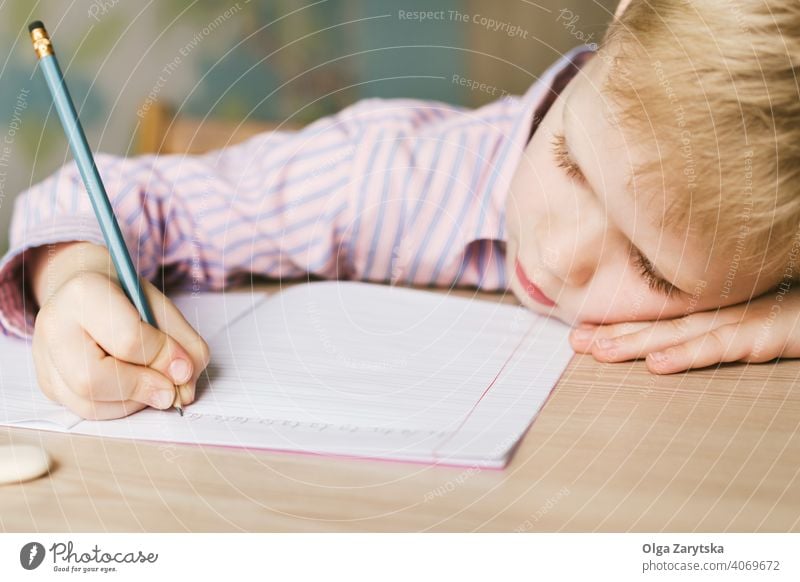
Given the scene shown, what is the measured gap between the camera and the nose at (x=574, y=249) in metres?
0.44

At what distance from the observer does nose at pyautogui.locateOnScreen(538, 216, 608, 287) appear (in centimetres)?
44

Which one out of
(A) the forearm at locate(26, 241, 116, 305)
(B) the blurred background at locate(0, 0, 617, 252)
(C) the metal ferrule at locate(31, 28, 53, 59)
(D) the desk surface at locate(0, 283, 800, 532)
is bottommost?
(D) the desk surface at locate(0, 283, 800, 532)

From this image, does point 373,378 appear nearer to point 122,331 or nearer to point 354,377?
point 354,377

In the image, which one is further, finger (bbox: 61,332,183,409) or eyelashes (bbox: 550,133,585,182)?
eyelashes (bbox: 550,133,585,182)

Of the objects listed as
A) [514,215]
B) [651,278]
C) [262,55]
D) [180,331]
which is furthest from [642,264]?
[262,55]

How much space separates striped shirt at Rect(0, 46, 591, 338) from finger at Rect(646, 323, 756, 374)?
0.17 metres

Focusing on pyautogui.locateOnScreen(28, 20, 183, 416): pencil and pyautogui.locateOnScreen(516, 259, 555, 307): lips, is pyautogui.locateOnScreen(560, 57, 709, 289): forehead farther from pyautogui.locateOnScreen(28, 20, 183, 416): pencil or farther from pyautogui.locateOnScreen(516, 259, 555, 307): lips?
pyautogui.locateOnScreen(28, 20, 183, 416): pencil

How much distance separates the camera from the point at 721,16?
38cm

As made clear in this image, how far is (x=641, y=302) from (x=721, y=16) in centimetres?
15

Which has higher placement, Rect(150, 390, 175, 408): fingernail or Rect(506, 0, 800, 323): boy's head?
Rect(506, 0, 800, 323): boy's head

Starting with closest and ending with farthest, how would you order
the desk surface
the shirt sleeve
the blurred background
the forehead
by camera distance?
1. the desk surface
2. the forehead
3. the shirt sleeve
4. the blurred background

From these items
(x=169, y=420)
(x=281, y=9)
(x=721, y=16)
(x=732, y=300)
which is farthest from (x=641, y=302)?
(x=281, y=9)

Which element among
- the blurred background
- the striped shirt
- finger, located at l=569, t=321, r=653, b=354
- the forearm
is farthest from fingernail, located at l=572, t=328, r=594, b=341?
the blurred background

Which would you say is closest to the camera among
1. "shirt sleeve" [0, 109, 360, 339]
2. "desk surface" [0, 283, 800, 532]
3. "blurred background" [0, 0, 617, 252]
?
"desk surface" [0, 283, 800, 532]
